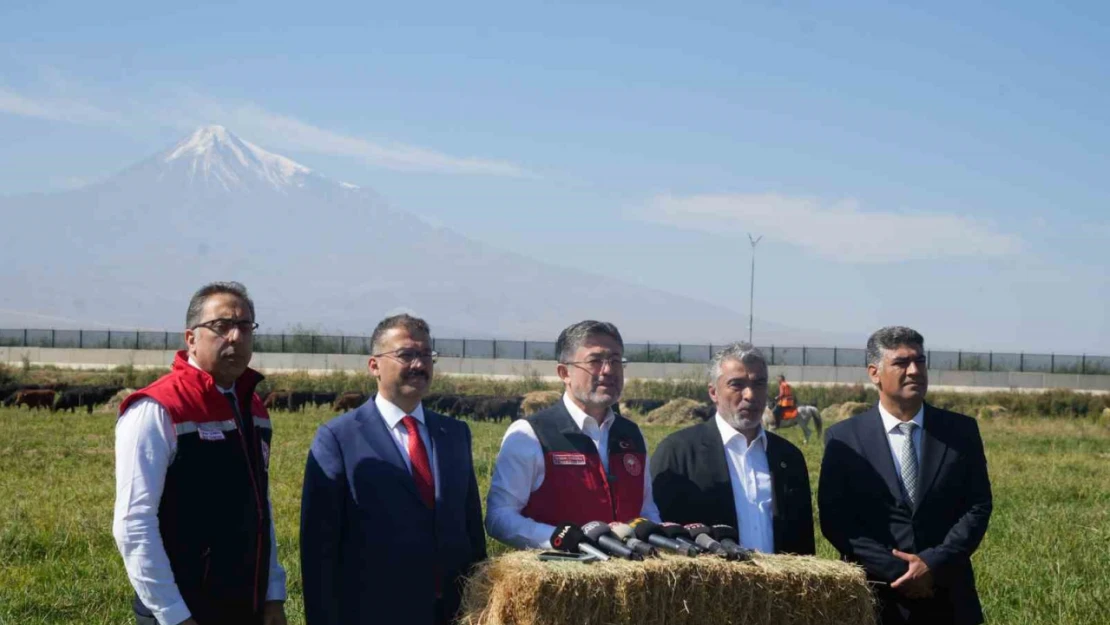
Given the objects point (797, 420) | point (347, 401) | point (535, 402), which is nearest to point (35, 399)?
point (347, 401)

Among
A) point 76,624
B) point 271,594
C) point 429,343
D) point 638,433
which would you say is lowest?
point 76,624

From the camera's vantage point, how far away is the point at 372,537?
4.98 meters

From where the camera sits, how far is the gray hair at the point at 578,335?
552 centimetres

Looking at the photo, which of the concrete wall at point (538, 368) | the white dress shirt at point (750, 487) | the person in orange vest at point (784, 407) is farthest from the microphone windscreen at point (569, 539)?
the concrete wall at point (538, 368)

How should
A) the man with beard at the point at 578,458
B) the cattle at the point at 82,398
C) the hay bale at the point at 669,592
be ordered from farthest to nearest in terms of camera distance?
the cattle at the point at 82,398, the man with beard at the point at 578,458, the hay bale at the point at 669,592

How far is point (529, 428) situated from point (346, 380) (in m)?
35.8

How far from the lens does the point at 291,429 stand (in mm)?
22766

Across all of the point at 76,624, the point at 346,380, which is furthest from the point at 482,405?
the point at 76,624

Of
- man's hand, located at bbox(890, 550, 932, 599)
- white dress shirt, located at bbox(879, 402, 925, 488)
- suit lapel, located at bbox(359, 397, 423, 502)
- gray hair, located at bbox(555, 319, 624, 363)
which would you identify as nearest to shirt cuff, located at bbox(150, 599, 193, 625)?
suit lapel, located at bbox(359, 397, 423, 502)

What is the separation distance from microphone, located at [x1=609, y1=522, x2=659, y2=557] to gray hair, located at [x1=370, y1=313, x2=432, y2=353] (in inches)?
44.5

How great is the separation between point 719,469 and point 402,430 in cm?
149

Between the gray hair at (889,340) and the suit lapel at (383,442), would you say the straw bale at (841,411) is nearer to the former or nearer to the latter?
the gray hair at (889,340)

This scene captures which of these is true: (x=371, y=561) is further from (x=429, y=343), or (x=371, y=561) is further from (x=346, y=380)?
(x=346, y=380)

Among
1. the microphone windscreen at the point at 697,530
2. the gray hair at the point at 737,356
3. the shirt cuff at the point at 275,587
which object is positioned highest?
the gray hair at the point at 737,356
